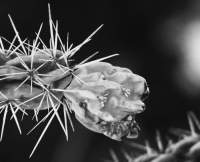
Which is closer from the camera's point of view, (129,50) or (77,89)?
(77,89)

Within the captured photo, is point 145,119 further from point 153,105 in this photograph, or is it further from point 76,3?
point 76,3

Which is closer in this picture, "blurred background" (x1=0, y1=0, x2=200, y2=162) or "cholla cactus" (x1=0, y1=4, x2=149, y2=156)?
"cholla cactus" (x1=0, y1=4, x2=149, y2=156)

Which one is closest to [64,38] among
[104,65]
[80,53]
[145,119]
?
[80,53]

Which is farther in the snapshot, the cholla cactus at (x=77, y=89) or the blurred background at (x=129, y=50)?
the blurred background at (x=129, y=50)
